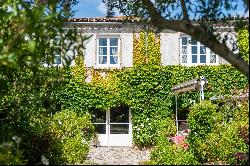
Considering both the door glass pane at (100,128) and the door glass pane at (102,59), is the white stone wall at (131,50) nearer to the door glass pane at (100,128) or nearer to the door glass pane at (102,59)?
the door glass pane at (102,59)

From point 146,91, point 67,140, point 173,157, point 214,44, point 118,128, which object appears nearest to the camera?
point 214,44

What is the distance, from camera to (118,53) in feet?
74.8

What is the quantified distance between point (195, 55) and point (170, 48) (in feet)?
4.61

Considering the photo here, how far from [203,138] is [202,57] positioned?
882 centimetres

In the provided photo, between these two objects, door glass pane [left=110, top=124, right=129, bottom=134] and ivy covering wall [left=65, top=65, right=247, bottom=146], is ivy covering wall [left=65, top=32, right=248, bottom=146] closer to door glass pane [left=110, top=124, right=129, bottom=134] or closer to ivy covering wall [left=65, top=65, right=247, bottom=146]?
ivy covering wall [left=65, top=65, right=247, bottom=146]

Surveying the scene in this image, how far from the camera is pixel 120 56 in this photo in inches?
893

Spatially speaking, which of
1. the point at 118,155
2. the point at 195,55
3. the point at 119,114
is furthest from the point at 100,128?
the point at 195,55

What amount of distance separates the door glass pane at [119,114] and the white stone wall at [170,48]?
3.30 meters

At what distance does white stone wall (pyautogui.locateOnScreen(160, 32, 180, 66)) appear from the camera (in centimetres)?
2252

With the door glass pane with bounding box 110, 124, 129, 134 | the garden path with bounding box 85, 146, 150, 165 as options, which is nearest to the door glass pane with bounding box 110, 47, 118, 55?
the door glass pane with bounding box 110, 124, 129, 134

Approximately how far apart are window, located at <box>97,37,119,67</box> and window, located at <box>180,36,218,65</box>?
11.6 ft

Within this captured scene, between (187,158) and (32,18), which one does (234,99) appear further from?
(32,18)

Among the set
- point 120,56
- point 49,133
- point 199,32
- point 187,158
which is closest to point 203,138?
point 187,158

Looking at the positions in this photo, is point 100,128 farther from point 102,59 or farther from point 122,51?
point 122,51
